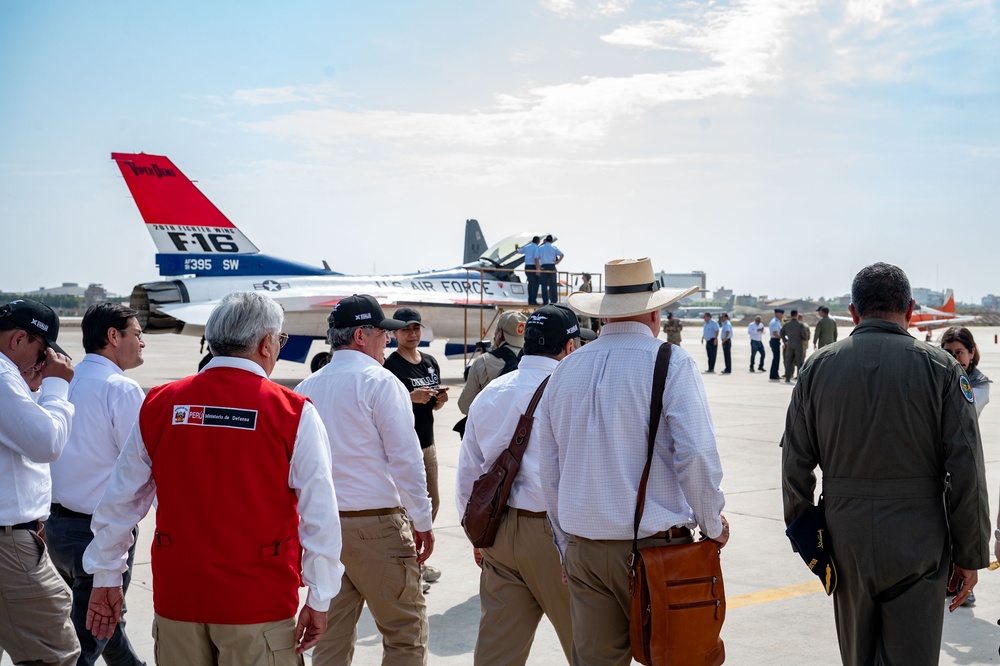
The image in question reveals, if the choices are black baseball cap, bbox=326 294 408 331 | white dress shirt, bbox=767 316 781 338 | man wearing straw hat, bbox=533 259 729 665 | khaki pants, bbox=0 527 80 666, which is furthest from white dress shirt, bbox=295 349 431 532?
white dress shirt, bbox=767 316 781 338

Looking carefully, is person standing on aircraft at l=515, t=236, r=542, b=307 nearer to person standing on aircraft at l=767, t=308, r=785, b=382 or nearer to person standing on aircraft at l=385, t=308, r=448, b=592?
person standing on aircraft at l=767, t=308, r=785, b=382

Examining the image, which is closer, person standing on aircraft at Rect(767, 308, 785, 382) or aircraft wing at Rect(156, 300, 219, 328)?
aircraft wing at Rect(156, 300, 219, 328)

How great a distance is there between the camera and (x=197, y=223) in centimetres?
2334

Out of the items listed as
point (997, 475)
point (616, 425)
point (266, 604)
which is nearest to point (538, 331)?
point (616, 425)

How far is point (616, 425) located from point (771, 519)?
523 cm

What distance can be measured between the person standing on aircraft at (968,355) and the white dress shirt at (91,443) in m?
4.64

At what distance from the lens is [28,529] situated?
371cm

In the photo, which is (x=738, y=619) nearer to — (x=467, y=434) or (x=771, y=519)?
(x=467, y=434)

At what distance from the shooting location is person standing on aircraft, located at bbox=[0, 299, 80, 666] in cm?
352

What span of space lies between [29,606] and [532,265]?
22.0 meters

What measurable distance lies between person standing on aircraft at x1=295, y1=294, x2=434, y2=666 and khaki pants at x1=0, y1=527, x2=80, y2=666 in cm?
114

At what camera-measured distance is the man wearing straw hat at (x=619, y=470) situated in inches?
130

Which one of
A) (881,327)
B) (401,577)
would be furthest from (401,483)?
(881,327)

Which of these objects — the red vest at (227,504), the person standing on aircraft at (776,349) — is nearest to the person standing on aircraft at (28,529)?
the red vest at (227,504)
